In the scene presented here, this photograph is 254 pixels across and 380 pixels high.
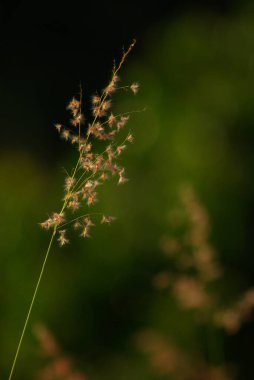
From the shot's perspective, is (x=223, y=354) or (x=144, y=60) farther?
(x=144, y=60)

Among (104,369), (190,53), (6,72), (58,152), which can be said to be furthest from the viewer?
(6,72)

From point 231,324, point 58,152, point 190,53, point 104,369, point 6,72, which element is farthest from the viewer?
point 6,72

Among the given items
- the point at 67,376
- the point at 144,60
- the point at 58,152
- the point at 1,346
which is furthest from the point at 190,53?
the point at 67,376

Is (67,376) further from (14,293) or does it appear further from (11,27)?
(11,27)

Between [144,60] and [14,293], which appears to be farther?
[144,60]

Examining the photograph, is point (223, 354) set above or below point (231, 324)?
above

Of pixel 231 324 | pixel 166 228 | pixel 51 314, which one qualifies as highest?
pixel 166 228

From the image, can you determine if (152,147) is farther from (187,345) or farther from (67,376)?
(67,376)

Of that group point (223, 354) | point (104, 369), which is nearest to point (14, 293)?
point (104, 369)

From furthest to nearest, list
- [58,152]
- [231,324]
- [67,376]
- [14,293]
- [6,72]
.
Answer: [6,72], [58,152], [14,293], [231,324], [67,376]
